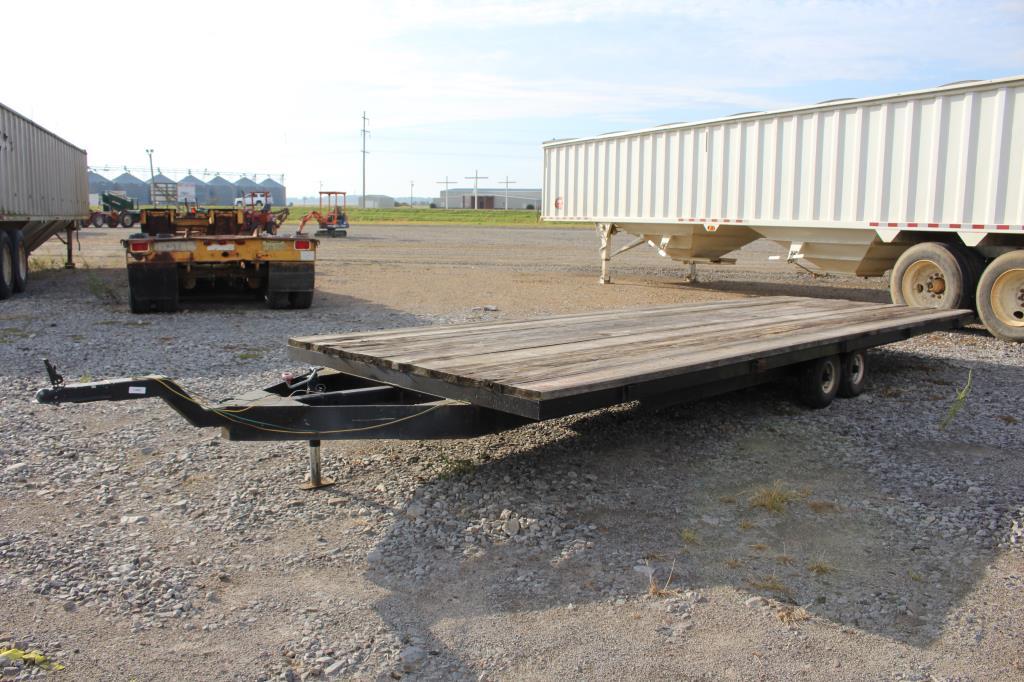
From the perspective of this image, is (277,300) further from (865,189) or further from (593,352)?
(865,189)

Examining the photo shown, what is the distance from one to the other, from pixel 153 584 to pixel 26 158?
13.3 m

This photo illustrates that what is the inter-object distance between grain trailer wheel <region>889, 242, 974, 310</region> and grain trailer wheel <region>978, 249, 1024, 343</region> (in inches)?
13.6

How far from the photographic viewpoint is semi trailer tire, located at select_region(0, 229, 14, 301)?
1291cm

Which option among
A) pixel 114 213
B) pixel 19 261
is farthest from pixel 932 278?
pixel 114 213

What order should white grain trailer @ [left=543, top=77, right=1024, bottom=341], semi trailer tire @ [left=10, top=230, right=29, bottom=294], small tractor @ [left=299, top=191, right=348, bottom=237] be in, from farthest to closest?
1. small tractor @ [left=299, top=191, right=348, bottom=237]
2. semi trailer tire @ [left=10, top=230, right=29, bottom=294]
3. white grain trailer @ [left=543, top=77, right=1024, bottom=341]

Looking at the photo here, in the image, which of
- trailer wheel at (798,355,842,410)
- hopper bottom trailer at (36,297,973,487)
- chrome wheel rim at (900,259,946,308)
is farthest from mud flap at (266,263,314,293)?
chrome wheel rim at (900,259,946,308)

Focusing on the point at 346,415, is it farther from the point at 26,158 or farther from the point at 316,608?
the point at 26,158

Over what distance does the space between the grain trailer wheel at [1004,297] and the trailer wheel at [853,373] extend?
3975mm

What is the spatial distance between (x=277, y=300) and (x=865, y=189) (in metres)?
8.31

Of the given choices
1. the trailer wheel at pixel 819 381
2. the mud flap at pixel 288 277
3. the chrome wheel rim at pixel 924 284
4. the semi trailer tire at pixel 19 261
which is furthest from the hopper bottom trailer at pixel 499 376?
the semi trailer tire at pixel 19 261

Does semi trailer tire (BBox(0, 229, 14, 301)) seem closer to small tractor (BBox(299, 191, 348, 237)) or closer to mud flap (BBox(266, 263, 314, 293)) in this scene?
mud flap (BBox(266, 263, 314, 293))

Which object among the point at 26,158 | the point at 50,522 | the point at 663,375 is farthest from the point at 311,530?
the point at 26,158

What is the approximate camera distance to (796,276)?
1997 cm

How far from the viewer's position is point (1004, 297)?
33.8 ft
